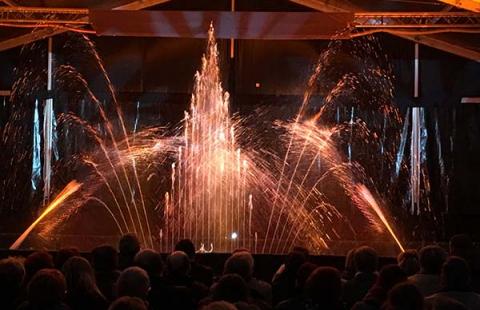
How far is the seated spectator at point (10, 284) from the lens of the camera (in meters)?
4.36

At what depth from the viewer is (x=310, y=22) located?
12727 millimetres

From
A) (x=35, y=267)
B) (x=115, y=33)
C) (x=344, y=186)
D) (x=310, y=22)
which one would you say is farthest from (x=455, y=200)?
(x=35, y=267)

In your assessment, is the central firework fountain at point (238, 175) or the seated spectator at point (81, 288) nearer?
the seated spectator at point (81, 288)

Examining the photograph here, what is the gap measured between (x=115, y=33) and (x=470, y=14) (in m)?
5.99

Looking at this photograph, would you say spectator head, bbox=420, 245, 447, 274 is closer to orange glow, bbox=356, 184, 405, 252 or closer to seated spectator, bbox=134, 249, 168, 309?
seated spectator, bbox=134, 249, 168, 309

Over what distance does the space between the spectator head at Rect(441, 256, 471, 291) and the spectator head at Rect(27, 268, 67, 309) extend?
6.93ft

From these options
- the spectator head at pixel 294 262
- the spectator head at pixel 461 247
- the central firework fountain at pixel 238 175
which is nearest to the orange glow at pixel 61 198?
the central firework fountain at pixel 238 175

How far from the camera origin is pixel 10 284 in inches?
173

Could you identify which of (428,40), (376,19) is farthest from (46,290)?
(428,40)

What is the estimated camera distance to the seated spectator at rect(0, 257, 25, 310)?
4.36m

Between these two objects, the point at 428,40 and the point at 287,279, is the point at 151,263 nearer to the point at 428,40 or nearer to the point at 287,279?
the point at 287,279

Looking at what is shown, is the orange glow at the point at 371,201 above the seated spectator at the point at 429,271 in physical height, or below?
above

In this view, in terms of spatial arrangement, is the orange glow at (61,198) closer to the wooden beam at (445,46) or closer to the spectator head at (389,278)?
the wooden beam at (445,46)

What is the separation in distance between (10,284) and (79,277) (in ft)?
1.32
